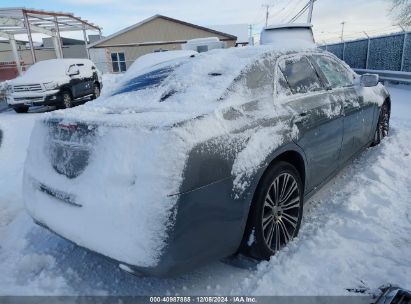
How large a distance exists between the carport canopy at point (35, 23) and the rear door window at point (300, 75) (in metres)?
20.9

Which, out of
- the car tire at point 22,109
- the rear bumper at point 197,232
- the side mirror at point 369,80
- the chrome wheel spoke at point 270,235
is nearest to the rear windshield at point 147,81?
the rear bumper at point 197,232

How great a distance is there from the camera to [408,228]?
3180mm

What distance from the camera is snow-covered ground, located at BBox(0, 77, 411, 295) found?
2.52m

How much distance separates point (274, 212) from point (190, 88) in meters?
1.19

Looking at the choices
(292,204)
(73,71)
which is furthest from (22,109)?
(292,204)

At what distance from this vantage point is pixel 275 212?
282 centimetres

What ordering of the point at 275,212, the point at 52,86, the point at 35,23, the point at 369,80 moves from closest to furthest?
the point at 275,212, the point at 369,80, the point at 52,86, the point at 35,23

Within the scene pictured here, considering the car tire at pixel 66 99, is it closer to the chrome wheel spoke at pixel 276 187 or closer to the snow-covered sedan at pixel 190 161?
the snow-covered sedan at pixel 190 161

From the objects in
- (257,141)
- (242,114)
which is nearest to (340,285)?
(257,141)

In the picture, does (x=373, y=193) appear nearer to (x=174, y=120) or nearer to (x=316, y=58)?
(x=316, y=58)

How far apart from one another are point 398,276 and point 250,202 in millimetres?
1171

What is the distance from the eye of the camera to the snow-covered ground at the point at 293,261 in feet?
8.27

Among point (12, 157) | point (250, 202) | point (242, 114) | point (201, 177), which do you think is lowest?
point (12, 157)

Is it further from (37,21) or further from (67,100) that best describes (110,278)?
(37,21)
